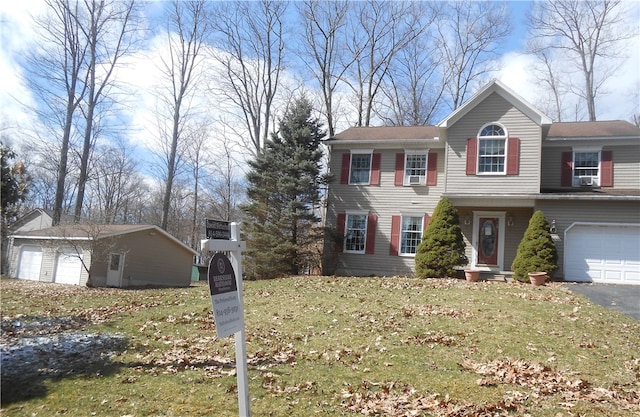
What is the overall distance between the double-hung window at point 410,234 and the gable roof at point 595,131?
6166 millimetres

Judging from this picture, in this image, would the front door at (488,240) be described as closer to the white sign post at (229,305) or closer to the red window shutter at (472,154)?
the red window shutter at (472,154)

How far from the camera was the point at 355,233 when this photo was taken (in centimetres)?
1941

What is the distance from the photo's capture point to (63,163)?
83.6 feet

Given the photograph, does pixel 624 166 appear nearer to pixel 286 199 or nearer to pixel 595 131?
pixel 595 131

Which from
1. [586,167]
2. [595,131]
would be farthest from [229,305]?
[595,131]

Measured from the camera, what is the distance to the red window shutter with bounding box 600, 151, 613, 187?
55.4 feet

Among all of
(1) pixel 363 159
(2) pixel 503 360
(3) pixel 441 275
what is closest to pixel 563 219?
(3) pixel 441 275

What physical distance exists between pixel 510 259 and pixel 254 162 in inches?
455

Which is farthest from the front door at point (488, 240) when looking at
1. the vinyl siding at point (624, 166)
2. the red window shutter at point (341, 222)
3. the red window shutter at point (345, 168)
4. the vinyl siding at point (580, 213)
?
the red window shutter at point (345, 168)

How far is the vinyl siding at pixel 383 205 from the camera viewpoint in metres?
18.5

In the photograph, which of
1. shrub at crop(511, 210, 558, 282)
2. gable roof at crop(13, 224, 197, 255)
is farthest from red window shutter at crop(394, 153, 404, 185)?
gable roof at crop(13, 224, 197, 255)

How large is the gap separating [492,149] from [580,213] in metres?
3.86

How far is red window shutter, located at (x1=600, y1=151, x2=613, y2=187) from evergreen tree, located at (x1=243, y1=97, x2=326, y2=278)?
10977 millimetres

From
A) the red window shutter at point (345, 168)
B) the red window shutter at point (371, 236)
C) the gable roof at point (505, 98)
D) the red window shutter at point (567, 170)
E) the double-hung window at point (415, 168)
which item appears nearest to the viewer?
the gable roof at point (505, 98)
